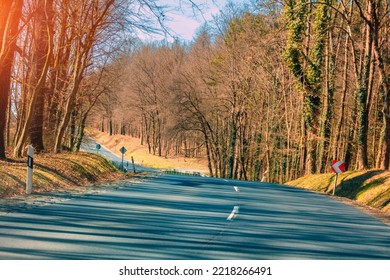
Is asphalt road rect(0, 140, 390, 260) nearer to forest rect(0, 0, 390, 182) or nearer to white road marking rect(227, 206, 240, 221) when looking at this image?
white road marking rect(227, 206, 240, 221)

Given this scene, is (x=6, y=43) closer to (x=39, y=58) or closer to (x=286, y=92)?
(x=39, y=58)

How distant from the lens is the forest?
85.1 ft

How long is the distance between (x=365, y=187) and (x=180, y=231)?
16388 mm

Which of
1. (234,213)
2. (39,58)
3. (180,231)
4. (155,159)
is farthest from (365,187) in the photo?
(155,159)

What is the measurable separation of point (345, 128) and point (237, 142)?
1580 cm

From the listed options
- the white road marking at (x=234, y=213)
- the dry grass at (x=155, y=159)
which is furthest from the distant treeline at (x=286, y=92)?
the white road marking at (x=234, y=213)

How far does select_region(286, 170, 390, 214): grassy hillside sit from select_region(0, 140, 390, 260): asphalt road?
18.9ft

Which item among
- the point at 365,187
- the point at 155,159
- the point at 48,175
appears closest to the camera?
the point at 48,175

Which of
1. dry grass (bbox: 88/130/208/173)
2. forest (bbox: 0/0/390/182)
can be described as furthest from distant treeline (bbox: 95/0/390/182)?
dry grass (bbox: 88/130/208/173)

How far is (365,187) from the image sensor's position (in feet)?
80.0

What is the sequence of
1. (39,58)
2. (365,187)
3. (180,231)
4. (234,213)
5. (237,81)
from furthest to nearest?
(237,81), (39,58), (365,187), (234,213), (180,231)

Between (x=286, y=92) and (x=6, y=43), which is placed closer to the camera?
(x=6, y=43)

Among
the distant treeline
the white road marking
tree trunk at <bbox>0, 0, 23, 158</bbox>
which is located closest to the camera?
the white road marking

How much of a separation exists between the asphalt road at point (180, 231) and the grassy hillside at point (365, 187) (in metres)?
5.76
